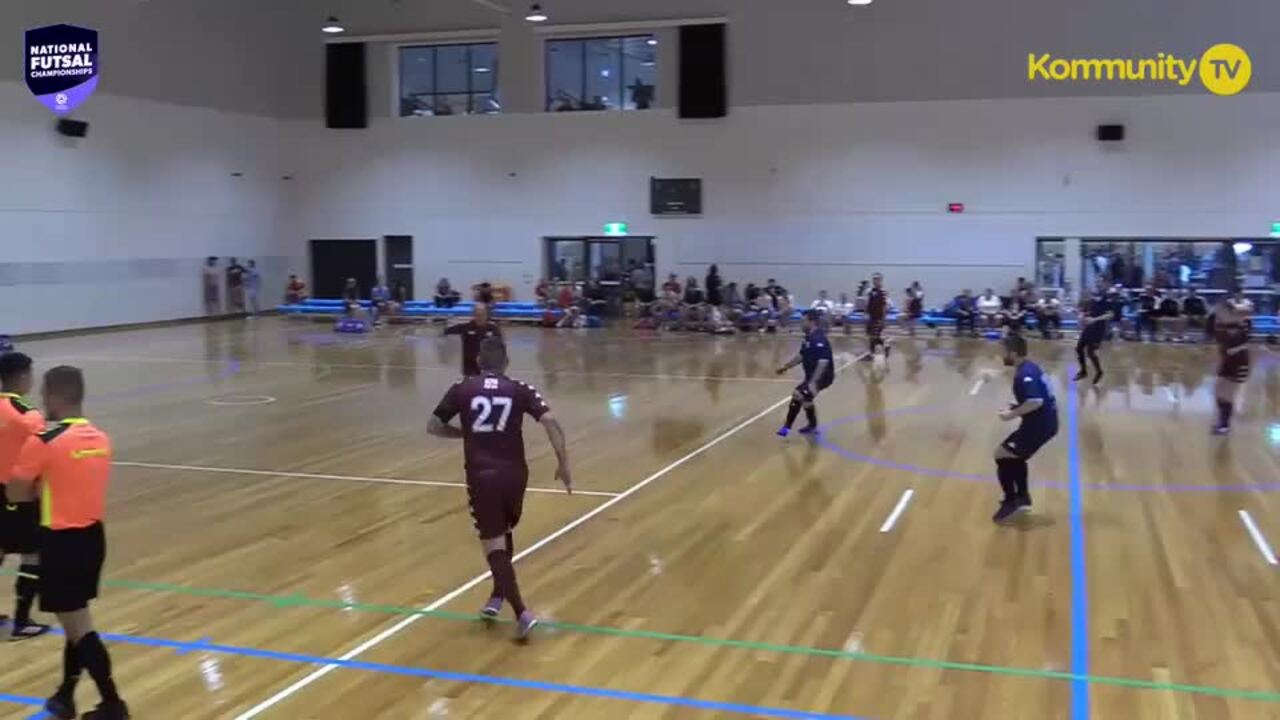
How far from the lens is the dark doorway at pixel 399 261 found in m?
35.0

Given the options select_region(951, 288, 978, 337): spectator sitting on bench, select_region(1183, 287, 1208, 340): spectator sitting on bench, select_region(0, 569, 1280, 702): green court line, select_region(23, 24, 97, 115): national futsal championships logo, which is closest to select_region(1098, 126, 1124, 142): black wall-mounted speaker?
select_region(1183, 287, 1208, 340): spectator sitting on bench

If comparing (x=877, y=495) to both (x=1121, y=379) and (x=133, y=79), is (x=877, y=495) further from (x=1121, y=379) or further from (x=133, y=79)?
(x=133, y=79)

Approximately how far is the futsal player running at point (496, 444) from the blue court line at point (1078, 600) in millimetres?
3024

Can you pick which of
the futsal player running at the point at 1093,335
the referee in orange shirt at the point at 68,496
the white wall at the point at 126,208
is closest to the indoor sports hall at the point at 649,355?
the referee in orange shirt at the point at 68,496

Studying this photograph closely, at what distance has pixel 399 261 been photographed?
1384 inches

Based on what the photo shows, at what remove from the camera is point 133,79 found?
29.5 meters

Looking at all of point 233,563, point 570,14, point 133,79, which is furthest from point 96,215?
point 233,563

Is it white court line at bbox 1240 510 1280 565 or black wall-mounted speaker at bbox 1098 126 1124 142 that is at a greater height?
black wall-mounted speaker at bbox 1098 126 1124 142

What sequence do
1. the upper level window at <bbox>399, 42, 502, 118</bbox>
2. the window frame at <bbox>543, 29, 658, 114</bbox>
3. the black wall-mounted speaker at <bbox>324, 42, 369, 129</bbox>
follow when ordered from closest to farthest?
the window frame at <bbox>543, 29, 658, 114</bbox> → the upper level window at <bbox>399, 42, 502, 118</bbox> → the black wall-mounted speaker at <bbox>324, 42, 369, 129</bbox>

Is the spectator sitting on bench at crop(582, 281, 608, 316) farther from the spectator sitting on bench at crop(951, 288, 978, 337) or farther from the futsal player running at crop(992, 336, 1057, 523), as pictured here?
the futsal player running at crop(992, 336, 1057, 523)

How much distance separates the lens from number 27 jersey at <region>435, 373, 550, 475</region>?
643 centimetres

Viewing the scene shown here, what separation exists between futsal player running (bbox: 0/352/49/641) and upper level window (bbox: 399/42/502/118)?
94.6 feet

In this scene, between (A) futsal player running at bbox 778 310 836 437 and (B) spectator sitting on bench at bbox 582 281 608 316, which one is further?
(B) spectator sitting on bench at bbox 582 281 608 316

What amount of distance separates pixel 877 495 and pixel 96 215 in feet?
82.2
